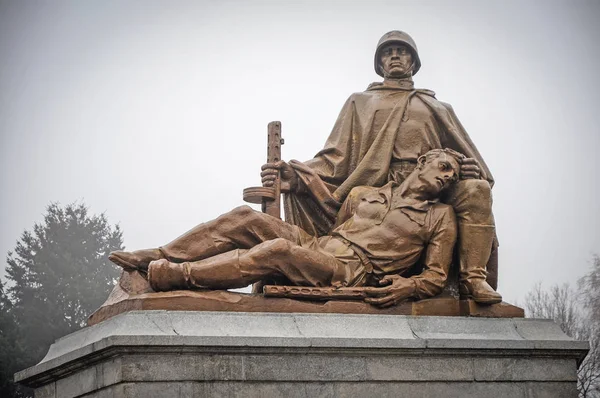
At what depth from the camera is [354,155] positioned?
1288cm

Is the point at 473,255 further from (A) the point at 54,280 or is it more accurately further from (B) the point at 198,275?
(A) the point at 54,280

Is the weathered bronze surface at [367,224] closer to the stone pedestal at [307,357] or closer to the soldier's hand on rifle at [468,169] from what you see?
the soldier's hand on rifle at [468,169]

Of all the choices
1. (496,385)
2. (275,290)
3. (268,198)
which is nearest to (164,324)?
(275,290)

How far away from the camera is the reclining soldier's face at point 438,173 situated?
38.3 feet

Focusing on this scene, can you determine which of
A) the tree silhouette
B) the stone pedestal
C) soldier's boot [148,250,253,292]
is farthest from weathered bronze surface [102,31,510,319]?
the tree silhouette

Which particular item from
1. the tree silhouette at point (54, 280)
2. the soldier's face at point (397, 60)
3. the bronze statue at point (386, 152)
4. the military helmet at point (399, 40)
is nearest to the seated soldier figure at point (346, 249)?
the bronze statue at point (386, 152)

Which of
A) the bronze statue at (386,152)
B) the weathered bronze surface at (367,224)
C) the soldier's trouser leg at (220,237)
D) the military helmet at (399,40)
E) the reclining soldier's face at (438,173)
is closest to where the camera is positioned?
the weathered bronze surface at (367,224)

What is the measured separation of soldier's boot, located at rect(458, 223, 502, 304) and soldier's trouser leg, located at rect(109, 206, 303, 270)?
1866 millimetres

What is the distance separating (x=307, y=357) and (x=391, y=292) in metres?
1.27

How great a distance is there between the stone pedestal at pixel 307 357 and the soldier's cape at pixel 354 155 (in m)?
1.98

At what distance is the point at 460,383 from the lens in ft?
34.7

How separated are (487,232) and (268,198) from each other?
2.31 meters

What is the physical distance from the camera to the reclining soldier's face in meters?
11.7

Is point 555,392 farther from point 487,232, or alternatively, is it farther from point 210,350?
point 210,350
